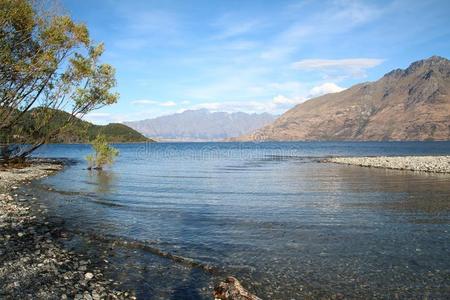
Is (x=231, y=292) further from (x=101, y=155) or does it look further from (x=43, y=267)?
(x=101, y=155)

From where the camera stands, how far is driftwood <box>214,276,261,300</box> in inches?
439

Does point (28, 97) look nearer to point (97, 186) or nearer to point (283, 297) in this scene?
point (97, 186)

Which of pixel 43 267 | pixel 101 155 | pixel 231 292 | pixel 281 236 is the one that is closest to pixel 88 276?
pixel 43 267

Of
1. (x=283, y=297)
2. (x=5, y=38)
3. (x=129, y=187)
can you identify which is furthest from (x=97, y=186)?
(x=283, y=297)

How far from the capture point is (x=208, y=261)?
52.5ft

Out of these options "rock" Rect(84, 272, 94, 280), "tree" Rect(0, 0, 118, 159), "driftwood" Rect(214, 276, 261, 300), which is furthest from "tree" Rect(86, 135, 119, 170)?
"driftwood" Rect(214, 276, 261, 300)

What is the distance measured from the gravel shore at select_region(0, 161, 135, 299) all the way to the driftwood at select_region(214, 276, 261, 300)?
9.13 ft

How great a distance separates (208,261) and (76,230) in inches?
353

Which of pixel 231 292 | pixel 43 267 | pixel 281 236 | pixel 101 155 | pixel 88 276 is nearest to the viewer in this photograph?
pixel 231 292

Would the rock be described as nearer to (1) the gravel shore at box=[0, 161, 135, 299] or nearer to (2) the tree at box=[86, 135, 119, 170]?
(1) the gravel shore at box=[0, 161, 135, 299]

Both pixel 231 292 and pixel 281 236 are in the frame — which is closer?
pixel 231 292

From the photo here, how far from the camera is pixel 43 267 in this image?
14.1 meters

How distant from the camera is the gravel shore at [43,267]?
473 inches

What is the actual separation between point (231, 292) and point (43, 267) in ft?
24.3
